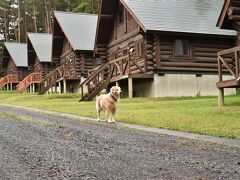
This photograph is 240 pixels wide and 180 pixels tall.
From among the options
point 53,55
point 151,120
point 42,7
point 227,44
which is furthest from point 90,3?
point 151,120

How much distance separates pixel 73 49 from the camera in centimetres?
3428

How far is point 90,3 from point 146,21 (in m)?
36.4

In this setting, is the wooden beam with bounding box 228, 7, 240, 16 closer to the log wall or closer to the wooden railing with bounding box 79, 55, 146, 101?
the log wall

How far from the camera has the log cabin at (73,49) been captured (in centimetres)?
3469

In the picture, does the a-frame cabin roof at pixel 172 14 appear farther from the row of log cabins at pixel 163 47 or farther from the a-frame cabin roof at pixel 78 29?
the a-frame cabin roof at pixel 78 29

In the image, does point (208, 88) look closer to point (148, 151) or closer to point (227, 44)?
point (227, 44)

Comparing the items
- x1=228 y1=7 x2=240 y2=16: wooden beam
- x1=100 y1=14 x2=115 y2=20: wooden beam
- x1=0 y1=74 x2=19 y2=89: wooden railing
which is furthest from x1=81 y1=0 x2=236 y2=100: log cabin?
x1=0 y1=74 x2=19 y2=89: wooden railing

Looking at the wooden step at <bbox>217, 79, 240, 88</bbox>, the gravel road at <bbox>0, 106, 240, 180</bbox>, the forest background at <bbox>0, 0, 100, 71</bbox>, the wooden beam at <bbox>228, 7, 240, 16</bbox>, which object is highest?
the forest background at <bbox>0, 0, 100, 71</bbox>

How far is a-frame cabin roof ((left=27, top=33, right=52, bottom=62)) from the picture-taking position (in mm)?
45125

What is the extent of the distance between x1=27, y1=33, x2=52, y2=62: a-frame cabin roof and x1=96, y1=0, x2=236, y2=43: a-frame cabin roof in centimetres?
1727

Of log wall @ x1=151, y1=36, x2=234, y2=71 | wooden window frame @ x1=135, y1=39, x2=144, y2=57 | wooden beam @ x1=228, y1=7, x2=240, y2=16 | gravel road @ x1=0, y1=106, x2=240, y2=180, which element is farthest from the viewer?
wooden window frame @ x1=135, y1=39, x2=144, y2=57

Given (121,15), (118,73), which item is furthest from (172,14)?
(118,73)

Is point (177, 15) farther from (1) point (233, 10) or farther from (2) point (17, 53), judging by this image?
(2) point (17, 53)

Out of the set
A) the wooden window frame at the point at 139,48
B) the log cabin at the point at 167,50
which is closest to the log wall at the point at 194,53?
the log cabin at the point at 167,50
